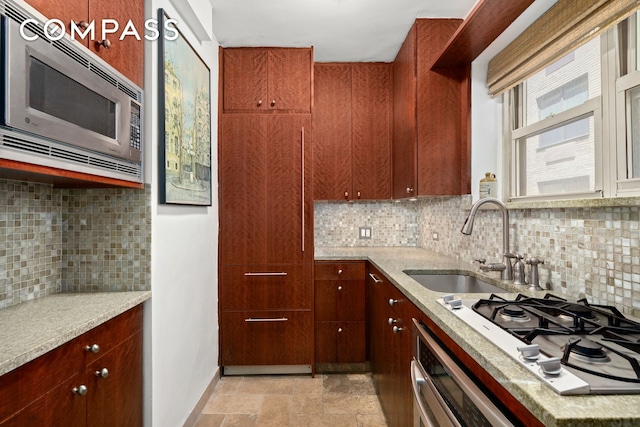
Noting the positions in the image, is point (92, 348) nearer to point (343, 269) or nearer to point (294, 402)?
point (294, 402)

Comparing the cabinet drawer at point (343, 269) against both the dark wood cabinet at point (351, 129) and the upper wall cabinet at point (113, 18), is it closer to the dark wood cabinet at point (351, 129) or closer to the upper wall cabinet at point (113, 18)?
the dark wood cabinet at point (351, 129)

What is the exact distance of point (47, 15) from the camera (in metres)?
1.02

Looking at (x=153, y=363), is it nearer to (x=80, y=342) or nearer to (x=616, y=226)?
(x=80, y=342)

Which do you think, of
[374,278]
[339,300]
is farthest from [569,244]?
[339,300]

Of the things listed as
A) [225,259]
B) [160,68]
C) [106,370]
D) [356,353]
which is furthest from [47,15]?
[356,353]

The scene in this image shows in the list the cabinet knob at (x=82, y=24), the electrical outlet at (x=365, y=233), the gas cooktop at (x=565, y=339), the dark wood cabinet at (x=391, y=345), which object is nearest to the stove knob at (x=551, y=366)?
the gas cooktop at (x=565, y=339)

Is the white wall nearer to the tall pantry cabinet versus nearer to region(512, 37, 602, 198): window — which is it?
the tall pantry cabinet

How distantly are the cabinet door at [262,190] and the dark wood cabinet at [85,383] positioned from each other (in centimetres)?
119

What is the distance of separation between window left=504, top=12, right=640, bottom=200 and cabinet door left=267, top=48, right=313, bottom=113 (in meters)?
1.41

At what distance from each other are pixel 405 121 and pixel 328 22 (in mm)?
872

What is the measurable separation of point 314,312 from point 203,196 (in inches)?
48.0

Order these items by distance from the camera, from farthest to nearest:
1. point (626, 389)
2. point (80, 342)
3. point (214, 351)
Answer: point (214, 351) < point (80, 342) < point (626, 389)

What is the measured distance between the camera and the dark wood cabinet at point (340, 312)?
2.70 metres

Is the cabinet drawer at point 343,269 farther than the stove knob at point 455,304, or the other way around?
the cabinet drawer at point 343,269
